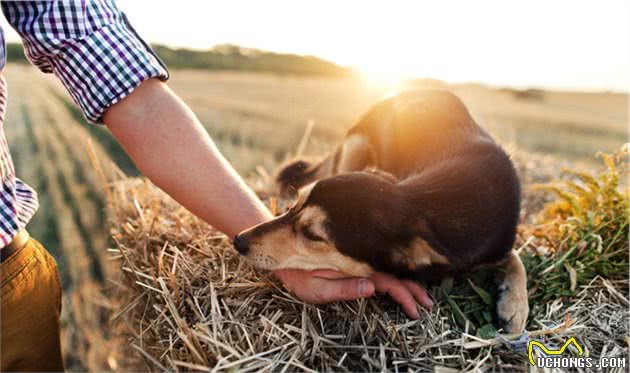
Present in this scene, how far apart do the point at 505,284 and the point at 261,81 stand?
51.4 ft

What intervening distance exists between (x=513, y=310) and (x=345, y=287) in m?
0.87

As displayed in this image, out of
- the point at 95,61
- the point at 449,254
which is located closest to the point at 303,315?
the point at 449,254

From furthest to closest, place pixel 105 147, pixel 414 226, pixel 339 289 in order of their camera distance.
Result: pixel 105 147 < pixel 414 226 < pixel 339 289

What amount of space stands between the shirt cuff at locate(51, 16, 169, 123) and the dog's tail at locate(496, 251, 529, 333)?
1.88m

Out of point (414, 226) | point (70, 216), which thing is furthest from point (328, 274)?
point (70, 216)

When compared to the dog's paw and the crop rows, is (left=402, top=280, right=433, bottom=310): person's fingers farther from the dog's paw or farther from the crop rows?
the crop rows

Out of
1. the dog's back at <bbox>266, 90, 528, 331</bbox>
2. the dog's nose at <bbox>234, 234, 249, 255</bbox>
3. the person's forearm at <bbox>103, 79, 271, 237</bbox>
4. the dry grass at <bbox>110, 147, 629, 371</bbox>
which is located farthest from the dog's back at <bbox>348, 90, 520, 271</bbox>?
the person's forearm at <bbox>103, 79, 271, 237</bbox>

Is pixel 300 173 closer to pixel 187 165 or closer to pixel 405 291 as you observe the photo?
pixel 405 291

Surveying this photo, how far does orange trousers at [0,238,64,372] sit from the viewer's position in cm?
163

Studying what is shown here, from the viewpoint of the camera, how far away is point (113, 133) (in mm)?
1877

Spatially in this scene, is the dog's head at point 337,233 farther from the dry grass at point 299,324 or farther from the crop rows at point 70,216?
the crop rows at point 70,216

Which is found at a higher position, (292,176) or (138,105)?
(138,105)

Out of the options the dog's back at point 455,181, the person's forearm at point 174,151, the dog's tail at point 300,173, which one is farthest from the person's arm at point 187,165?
the dog's tail at point 300,173

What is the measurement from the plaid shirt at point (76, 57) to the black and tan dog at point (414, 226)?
0.79 metres
